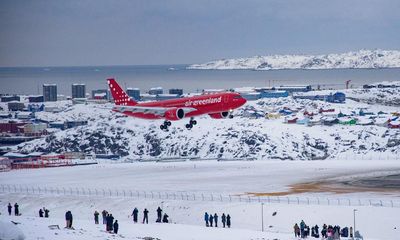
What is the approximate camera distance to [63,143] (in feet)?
496

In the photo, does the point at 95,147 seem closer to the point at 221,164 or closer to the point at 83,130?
the point at 83,130

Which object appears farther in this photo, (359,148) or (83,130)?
(83,130)

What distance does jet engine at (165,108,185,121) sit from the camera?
75875mm

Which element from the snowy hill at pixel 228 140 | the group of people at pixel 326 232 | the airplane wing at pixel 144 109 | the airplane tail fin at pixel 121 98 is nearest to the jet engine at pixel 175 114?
the airplane wing at pixel 144 109

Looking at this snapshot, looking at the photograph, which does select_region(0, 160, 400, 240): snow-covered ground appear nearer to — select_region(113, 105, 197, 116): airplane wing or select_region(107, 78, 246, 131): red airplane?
select_region(107, 78, 246, 131): red airplane

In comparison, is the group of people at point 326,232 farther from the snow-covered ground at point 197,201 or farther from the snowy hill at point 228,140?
the snowy hill at point 228,140

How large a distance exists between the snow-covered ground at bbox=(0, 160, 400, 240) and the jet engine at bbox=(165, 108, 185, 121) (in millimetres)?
8206

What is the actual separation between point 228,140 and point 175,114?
6600cm

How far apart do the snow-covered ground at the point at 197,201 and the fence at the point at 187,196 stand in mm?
1258

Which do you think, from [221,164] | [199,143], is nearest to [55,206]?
[221,164]

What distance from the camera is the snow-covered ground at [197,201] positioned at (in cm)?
5497

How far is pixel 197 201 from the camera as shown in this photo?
7638cm

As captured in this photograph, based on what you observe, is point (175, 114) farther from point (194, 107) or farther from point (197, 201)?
point (197, 201)

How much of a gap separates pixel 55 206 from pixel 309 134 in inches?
2935
